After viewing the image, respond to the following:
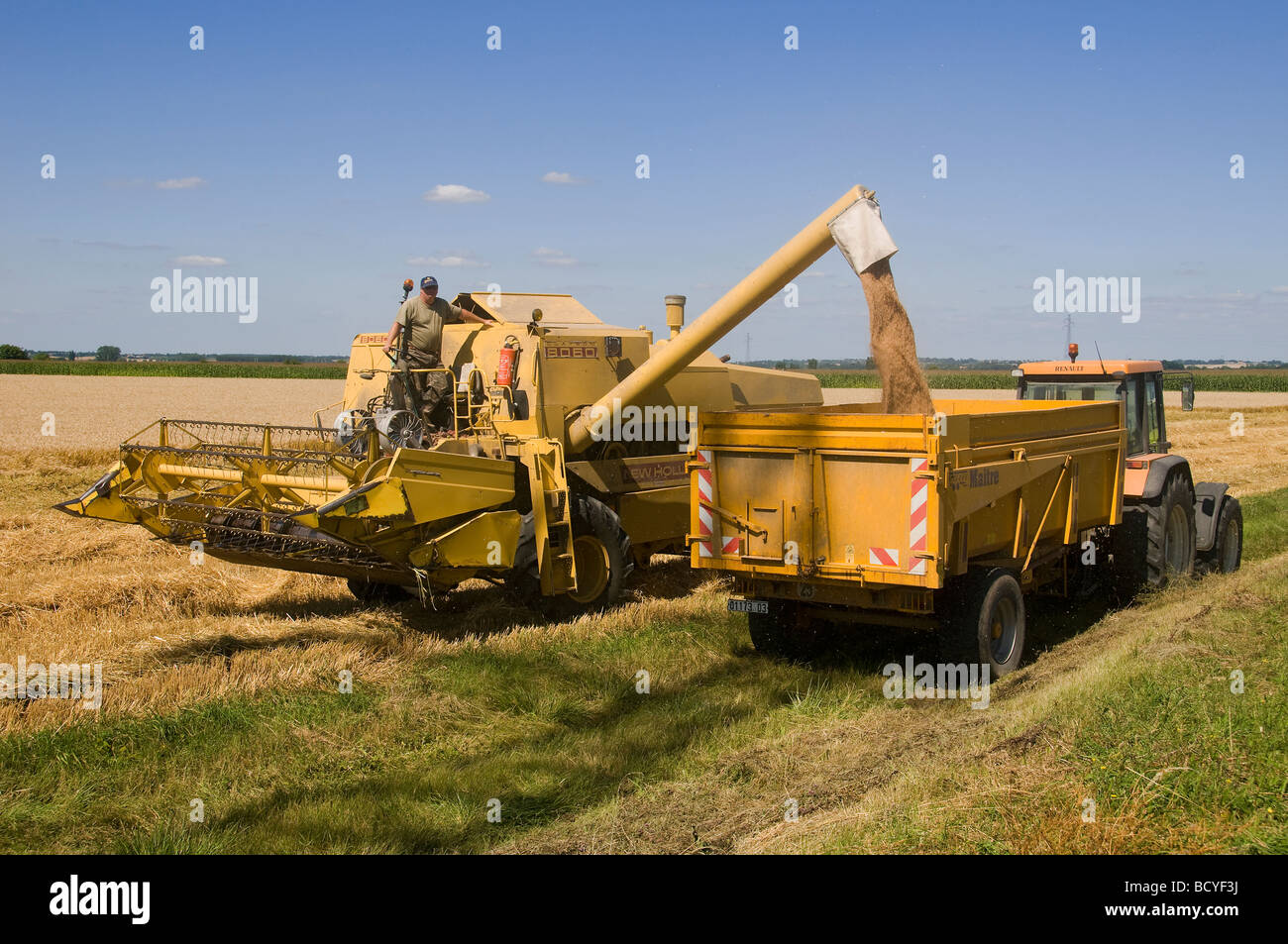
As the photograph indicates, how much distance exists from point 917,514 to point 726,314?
259 cm

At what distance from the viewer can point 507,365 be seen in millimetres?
9273

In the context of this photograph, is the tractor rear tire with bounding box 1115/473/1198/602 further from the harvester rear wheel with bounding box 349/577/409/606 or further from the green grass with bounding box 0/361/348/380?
the green grass with bounding box 0/361/348/380

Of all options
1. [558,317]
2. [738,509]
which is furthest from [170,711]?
[558,317]

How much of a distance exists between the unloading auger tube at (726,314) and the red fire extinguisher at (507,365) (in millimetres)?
666

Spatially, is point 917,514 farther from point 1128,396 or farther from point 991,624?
point 1128,396

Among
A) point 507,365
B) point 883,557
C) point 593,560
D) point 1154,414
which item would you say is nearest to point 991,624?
point 883,557

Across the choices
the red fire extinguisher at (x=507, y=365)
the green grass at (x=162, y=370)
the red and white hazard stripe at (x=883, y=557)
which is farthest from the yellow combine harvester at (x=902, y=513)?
the green grass at (x=162, y=370)

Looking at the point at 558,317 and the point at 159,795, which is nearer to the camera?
the point at 159,795

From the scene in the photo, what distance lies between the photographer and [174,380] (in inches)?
2406

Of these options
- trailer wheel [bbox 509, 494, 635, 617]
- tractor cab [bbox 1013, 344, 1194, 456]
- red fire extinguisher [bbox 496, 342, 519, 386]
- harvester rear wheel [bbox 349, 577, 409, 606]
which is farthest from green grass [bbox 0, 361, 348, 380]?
tractor cab [bbox 1013, 344, 1194, 456]

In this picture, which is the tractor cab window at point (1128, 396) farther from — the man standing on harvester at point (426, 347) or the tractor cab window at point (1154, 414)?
the man standing on harvester at point (426, 347)

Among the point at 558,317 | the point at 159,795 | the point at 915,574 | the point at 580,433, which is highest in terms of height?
the point at 558,317
